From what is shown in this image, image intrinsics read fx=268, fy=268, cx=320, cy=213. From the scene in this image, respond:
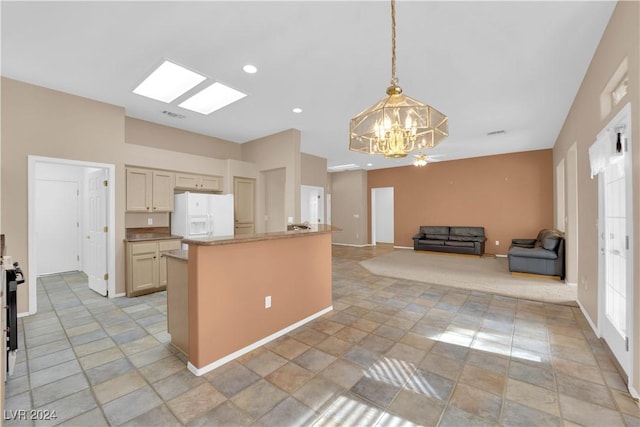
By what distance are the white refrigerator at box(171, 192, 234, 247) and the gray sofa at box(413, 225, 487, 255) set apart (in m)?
5.90

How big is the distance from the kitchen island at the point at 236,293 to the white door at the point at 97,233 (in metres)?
2.42

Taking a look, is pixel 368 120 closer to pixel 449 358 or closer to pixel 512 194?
pixel 449 358

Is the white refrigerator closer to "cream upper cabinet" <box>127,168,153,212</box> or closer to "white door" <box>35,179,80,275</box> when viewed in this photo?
"cream upper cabinet" <box>127,168,153,212</box>

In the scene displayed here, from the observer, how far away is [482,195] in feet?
26.4

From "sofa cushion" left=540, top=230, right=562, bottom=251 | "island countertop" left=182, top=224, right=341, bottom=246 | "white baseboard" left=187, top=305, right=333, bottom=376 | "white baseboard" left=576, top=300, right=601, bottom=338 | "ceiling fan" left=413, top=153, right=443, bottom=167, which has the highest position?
"ceiling fan" left=413, top=153, right=443, bottom=167

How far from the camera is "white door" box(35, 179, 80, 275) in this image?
17.8 feet

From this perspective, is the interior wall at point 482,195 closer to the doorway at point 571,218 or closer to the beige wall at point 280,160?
the doorway at point 571,218

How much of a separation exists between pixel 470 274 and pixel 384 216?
18.7ft

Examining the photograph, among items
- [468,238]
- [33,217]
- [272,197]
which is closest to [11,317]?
[33,217]

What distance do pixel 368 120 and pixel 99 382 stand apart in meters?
3.00

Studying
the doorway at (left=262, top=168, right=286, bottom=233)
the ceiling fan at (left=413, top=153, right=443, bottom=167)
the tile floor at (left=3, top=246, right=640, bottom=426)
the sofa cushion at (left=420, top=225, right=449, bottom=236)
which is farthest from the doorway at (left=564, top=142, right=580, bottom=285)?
the doorway at (left=262, top=168, right=286, bottom=233)

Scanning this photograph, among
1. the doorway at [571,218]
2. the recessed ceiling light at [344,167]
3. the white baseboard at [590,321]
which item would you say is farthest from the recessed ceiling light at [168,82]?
the recessed ceiling light at [344,167]

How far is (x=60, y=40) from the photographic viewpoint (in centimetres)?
263

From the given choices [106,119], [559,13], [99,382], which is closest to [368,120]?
[559,13]
